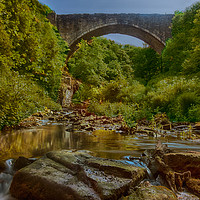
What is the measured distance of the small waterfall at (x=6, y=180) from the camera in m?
1.54

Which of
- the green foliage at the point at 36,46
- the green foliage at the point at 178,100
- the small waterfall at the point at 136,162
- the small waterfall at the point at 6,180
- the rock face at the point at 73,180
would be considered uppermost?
the green foliage at the point at 36,46

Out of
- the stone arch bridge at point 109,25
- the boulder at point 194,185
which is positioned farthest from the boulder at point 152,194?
the stone arch bridge at point 109,25

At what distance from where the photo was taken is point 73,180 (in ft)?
4.82

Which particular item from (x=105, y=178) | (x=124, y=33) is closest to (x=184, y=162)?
(x=105, y=178)

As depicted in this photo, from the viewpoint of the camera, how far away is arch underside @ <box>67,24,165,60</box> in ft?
54.9

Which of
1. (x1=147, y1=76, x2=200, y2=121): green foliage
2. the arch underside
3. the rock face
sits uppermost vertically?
the arch underside

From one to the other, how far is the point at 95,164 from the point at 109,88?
28.8ft

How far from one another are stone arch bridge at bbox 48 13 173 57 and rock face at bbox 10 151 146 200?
1617 cm

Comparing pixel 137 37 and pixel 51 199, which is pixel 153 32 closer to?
pixel 137 37

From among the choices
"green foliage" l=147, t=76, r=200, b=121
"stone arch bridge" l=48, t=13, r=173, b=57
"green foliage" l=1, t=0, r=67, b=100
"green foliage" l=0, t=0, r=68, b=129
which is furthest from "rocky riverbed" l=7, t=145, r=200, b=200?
"stone arch bridge" l=48, t=13, r=173, b=57

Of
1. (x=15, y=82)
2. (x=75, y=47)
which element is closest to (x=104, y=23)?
(x=75, y=47)

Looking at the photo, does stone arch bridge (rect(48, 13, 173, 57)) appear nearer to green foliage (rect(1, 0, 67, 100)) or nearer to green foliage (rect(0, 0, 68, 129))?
green foliage (rect(1, 0, 67, 100))

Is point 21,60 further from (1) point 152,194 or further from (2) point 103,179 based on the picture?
(1) point 152,194

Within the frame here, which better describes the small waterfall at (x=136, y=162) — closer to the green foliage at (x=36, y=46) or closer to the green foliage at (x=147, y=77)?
the green foliage at (x=147, y=77)
